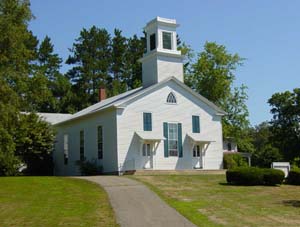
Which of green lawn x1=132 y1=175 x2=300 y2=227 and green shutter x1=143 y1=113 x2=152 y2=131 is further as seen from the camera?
green shutter x1=143 y1=113 x2=152 y2=131

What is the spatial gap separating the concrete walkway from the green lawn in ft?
1.57

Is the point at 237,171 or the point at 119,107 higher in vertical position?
the point at 119,107

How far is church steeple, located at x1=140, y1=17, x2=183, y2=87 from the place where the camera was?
3728 cm

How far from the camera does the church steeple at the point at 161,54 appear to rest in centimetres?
3728

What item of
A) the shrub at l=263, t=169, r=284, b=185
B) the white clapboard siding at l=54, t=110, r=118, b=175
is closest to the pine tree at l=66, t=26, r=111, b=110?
the white clapboard siding at l=54, t=110, r=118, b=175

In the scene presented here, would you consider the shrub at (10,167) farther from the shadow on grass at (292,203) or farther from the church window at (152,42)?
the shadow on grass at (292,203)

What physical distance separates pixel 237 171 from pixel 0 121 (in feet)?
43.1

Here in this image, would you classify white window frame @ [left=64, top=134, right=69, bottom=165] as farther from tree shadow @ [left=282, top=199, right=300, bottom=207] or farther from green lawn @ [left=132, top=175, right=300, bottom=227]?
tree shadow @ [left=282, top=199, right=300, bottom=207]

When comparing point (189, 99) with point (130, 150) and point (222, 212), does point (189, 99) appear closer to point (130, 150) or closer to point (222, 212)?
point (130, 150)

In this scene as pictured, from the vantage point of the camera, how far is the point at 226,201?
814 inches

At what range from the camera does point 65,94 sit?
218ft

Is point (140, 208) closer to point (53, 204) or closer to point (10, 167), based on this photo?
point (53, 204)

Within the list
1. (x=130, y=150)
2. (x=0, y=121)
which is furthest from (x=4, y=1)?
(x=130, y=150)

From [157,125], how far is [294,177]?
10.3m
